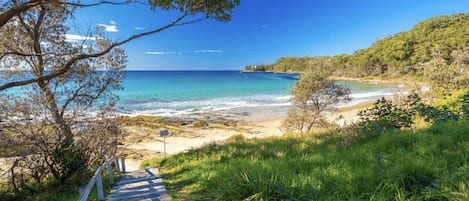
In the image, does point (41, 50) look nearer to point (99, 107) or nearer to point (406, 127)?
point (99, 107)

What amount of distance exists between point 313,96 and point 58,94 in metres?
14.2

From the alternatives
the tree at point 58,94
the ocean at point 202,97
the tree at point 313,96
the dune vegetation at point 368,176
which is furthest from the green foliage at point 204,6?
the tree at point 313,96

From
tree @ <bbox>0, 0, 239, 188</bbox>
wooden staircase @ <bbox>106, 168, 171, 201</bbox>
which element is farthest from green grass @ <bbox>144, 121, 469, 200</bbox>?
tree @ <bbox>0, 0, 239, 188</bbox>

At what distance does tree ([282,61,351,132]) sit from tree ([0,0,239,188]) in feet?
36.8

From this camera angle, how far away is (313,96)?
655 inches

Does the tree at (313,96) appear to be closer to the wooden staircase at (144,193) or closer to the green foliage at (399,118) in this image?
the green foliage at (399,118)

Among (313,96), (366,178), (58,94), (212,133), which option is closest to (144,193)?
(366,178)

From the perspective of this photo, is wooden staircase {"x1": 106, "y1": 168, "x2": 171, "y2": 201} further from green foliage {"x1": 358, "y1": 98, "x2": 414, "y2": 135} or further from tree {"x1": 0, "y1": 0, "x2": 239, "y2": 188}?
green foliage {"x1": 358, "y1": 98, "x2": 414, "y2": 135}

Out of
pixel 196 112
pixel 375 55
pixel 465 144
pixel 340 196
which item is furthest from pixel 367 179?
pixel 375 55

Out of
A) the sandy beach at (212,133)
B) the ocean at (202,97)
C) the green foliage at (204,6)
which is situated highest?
the green foliage at (204,6)

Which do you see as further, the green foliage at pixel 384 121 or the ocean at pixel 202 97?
the ocean at pixel 202 97

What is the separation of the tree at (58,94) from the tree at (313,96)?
36.8 ft

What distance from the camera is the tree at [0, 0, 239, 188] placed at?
5773 millimetres

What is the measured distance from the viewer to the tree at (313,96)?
636 inches
